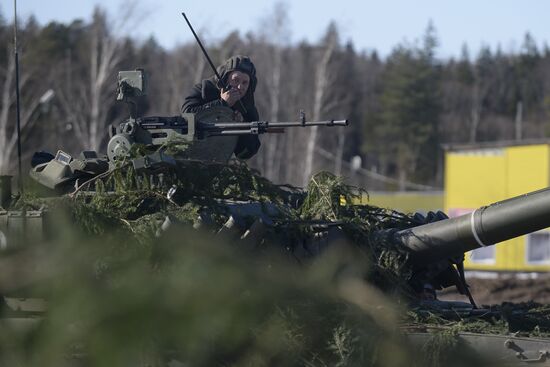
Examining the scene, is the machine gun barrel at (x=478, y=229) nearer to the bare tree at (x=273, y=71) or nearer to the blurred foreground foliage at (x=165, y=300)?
the blurred foreground foliage at (x=165, y=300)

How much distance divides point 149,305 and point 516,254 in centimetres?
2471

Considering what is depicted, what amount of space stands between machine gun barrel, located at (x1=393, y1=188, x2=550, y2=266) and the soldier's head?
201 cm

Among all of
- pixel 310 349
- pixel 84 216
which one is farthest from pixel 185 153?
pixel 310 349

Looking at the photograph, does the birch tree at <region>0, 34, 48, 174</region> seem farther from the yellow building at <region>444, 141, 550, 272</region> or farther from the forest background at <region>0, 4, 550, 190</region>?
the yellow building at <region>444, 141, 550, 272</region>

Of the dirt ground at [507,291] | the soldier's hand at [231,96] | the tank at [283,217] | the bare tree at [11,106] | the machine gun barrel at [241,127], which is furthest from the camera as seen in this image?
the bare tree at [11,106]

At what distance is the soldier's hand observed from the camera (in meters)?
7.14

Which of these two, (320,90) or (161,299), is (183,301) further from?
(320,90)

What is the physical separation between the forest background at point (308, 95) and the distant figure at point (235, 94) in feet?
21.5

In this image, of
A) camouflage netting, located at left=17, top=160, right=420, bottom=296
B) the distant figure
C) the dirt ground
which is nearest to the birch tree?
the dirt ground

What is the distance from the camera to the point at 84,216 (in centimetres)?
410

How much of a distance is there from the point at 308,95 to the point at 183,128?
31.0 m

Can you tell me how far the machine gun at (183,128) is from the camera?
19.9 ft

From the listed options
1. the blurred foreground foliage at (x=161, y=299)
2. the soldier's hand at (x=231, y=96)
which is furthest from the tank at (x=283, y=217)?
the blurred foreground foliage at (x=161, y=299)

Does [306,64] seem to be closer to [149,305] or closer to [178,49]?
[178,49]
